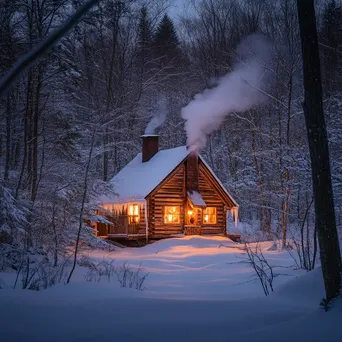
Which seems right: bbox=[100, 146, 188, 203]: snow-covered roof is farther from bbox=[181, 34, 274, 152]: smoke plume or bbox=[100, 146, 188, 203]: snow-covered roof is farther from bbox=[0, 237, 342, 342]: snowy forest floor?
bbox=[0, 237, 342, 342]: snowy forest floor

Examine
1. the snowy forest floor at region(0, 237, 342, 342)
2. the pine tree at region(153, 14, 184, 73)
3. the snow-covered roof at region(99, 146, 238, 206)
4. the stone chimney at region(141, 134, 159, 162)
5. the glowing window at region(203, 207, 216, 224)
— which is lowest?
the snowy forest floor at region(0, 237, 342, 342)

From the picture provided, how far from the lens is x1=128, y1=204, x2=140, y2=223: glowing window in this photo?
24938 mm

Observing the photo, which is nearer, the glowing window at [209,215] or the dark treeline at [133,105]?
the dark treeline at [133,105]

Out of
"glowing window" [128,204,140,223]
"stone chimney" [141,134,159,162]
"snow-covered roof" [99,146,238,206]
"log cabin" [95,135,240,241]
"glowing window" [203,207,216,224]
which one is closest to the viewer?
"snow-covered roof" [99,146,238,206]

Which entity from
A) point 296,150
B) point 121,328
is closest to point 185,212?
point 296,150

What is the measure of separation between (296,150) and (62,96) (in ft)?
38.7

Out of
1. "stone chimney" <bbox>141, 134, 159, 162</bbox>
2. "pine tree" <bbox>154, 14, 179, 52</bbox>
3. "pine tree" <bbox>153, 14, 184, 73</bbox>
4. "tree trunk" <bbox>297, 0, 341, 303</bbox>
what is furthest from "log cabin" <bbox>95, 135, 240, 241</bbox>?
"tree trunk" <bbox>297, 0, 341, 303</bbox>

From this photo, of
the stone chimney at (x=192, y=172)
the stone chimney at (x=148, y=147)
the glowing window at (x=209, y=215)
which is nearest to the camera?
the stone chimney at (x=192, y=172)

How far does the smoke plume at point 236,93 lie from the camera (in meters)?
22.0

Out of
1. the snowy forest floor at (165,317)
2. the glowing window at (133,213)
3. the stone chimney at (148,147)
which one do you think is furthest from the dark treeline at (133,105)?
the snowy forest floor at (165,317)

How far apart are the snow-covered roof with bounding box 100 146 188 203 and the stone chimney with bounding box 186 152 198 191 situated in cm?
63

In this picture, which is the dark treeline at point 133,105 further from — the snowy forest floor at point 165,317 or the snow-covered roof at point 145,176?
the snowy forest floor at point 165,317

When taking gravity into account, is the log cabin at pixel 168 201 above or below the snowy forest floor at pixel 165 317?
above

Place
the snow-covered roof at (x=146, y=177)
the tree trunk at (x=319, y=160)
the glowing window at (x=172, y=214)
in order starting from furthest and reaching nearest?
the glowing window at (x=172, y=214) → the snow-covered roof at (x=146, y=177) → the tree trunk at (x=319, y=160)
